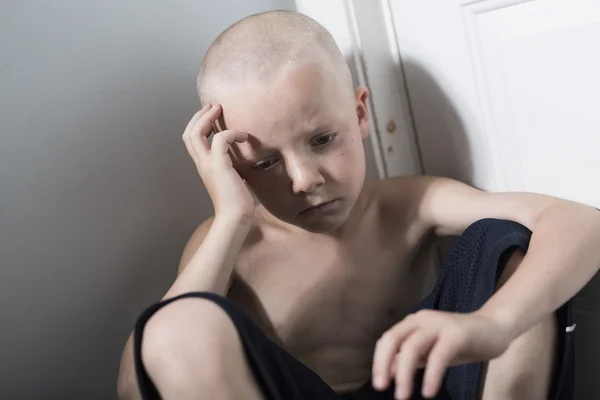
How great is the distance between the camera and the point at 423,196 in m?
0.86

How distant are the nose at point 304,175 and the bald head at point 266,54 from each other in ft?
0.30

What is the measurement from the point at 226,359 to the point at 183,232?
16.8 inches

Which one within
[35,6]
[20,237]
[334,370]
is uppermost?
[35,6]

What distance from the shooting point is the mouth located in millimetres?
755

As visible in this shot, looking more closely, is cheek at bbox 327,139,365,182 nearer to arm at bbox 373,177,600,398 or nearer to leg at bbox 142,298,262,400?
arm at bbox 373,177,600,398

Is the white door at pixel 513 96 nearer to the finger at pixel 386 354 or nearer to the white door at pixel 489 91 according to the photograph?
the white door at pixel 489 91

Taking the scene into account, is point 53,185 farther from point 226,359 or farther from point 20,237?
point 226,359

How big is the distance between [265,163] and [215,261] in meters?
0.12

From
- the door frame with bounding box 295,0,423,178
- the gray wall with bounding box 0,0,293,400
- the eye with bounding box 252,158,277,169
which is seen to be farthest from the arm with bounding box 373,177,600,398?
the gray wall with bounding box 0,0,293,400

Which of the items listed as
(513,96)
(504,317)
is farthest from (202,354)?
(513,96)

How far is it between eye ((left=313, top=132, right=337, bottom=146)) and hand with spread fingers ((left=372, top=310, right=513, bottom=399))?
27cm

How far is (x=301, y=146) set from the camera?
28.5 inches

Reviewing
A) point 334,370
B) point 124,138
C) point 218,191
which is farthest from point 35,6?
point 334,370

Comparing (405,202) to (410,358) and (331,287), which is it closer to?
(331,287)
